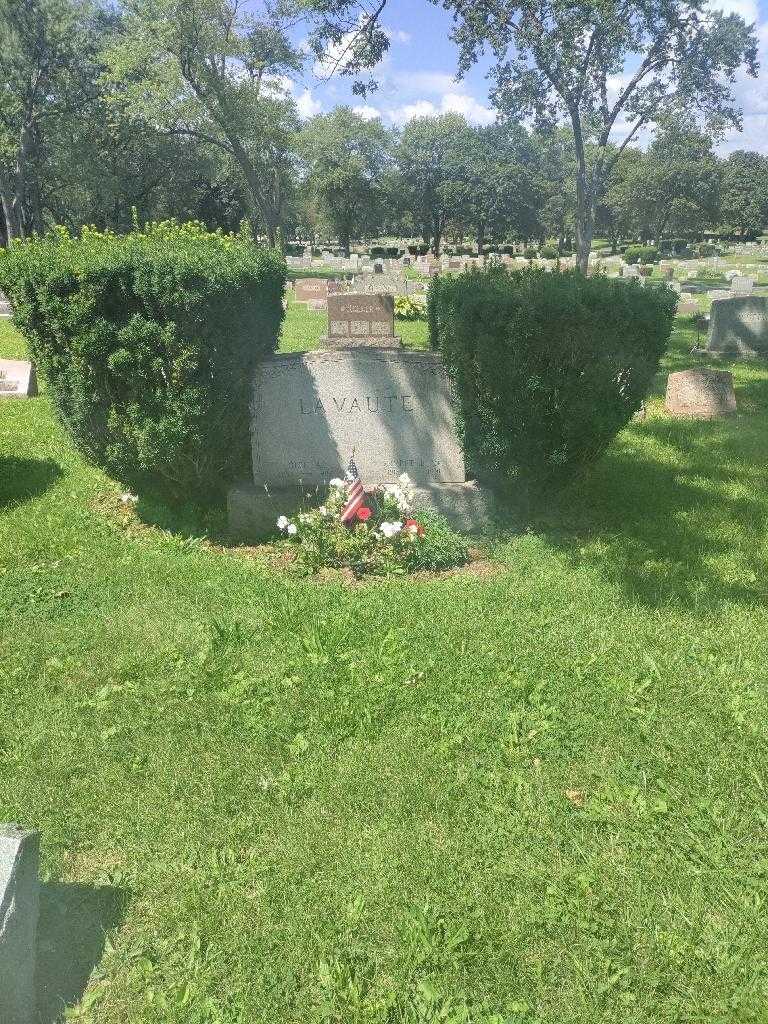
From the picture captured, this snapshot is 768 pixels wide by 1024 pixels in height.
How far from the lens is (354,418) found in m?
6.17

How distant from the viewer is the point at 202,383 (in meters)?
5.70

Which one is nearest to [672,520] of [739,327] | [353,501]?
[353,501]

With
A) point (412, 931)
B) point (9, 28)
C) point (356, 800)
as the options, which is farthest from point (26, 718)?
point (9, 28)

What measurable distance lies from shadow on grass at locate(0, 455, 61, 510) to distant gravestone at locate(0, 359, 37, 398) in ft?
11.2

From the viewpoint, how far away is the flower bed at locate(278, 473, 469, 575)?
220 inches

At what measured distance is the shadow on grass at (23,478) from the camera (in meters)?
7.00

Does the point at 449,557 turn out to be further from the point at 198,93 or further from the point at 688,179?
the point at 688,179

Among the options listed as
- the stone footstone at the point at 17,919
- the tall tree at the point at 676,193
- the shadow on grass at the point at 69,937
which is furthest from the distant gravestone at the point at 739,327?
the tall tree at the point at 676,193

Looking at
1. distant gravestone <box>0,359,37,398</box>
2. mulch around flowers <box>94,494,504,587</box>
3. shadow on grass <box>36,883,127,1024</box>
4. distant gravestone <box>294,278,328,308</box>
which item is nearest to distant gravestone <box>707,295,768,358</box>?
mulch around flowers <box>94,494,504,587</box>

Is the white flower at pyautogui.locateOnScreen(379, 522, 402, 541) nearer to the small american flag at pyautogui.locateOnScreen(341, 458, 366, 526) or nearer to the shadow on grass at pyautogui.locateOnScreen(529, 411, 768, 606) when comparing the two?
the small american flag at pyautogui.locateOnScreen(341, 458, 366, 526)

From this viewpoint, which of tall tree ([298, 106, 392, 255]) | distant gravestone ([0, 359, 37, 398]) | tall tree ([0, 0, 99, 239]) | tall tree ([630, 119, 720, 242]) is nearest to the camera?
distant gravestone ([0, 359, 37, 398])

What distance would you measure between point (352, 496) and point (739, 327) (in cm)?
1154

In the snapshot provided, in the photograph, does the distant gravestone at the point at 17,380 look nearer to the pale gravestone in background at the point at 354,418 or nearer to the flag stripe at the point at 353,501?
the pale gravestone in background at the point at 354,418

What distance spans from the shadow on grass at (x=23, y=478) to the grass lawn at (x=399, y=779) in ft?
3.83
